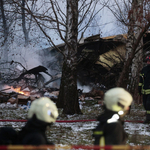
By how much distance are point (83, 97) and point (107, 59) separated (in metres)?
3.12

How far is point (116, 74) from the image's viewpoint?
14.9 metres

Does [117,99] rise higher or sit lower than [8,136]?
higher

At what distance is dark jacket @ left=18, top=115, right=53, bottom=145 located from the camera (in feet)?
Answer: 6.96

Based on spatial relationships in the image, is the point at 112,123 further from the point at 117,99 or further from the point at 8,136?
the point at 8,136

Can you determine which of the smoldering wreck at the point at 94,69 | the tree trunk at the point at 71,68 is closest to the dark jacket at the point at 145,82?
the tree trunk at the point at 71,68

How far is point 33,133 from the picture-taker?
7.18 feet

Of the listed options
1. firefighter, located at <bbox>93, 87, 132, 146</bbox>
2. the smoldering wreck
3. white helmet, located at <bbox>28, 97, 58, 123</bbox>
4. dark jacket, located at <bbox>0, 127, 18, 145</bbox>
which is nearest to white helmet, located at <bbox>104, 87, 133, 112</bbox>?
firefighter, located at <bbox>93, 87, 132, 146</bbox>

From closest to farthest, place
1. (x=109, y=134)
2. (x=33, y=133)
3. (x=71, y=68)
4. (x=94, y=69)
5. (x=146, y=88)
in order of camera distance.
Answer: (x=33, y=133)
(x=109, y=134)
(x=146, y=88)
(x=71, y=68)
(x=94, y=69)

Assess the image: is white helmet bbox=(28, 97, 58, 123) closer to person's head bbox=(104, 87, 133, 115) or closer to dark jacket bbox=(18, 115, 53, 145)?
dark jacket bbox=(18, 115, 53, 145)

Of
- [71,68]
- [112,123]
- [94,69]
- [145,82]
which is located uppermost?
[94,69]

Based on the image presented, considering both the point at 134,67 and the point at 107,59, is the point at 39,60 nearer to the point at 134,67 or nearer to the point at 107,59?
the point at 107,59

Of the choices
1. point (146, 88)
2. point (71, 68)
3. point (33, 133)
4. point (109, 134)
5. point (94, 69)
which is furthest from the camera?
point (94, 69)

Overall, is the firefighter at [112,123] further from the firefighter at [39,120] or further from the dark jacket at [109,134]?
the firefighter at [39,120]

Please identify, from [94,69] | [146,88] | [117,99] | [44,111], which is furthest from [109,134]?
[94,69]
